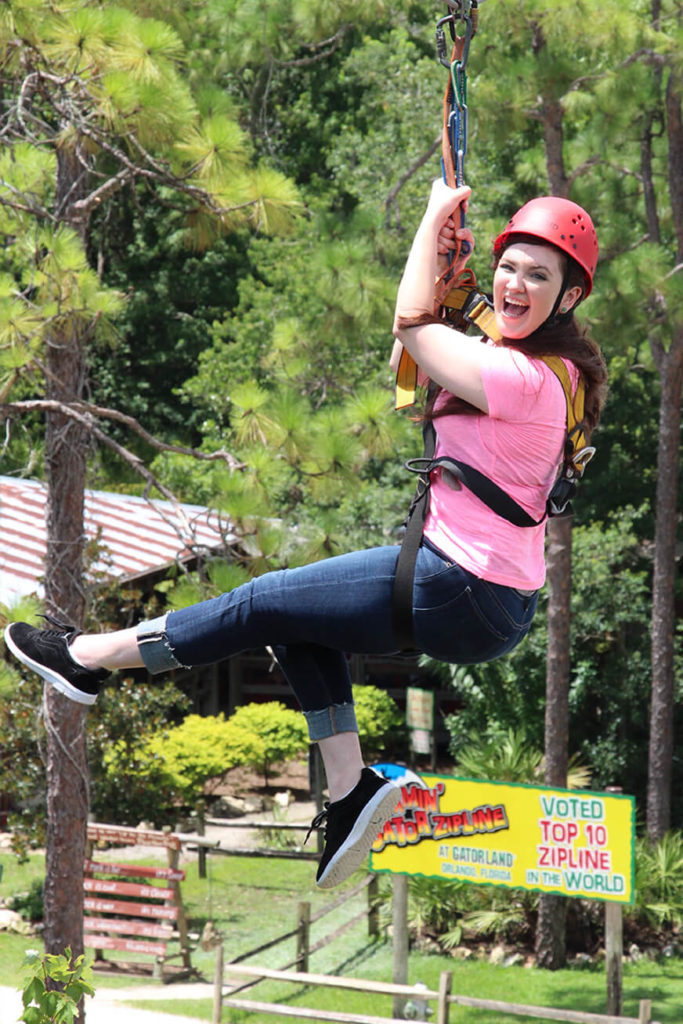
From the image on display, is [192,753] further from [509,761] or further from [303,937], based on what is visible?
[509,761]

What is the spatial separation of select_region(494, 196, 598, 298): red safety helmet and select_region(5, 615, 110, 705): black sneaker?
1492mm

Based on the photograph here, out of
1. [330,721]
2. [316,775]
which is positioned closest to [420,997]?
[316,775]

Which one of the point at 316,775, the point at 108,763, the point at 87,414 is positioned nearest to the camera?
the point at 87,414

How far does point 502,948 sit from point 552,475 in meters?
11.3

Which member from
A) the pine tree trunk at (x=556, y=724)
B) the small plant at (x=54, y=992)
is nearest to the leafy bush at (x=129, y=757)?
the pine tree trunk at (x=556, y=724)

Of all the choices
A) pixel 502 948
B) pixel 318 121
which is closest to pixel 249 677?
pixel 502 948

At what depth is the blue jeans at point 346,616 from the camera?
3.05 meters

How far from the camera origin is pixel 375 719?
17875 millimetres

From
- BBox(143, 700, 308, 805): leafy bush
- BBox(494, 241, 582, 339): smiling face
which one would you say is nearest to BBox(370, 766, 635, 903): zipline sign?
BBox(143, 700, 308, 805): leafy bush

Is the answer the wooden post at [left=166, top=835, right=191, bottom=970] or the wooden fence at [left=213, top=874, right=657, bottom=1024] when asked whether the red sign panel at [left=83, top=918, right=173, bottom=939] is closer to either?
the wooden post at [left=166, top=835, right=191, bottom=970]

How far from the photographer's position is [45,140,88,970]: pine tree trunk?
338 inches

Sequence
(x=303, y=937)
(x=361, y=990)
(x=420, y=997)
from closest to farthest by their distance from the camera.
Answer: (x=420, y=997), (x=361, y=990), (x=303, y=937)

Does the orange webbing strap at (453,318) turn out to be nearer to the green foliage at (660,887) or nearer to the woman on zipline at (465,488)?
the woman on zipline at (465,488)

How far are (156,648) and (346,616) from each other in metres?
0.51
